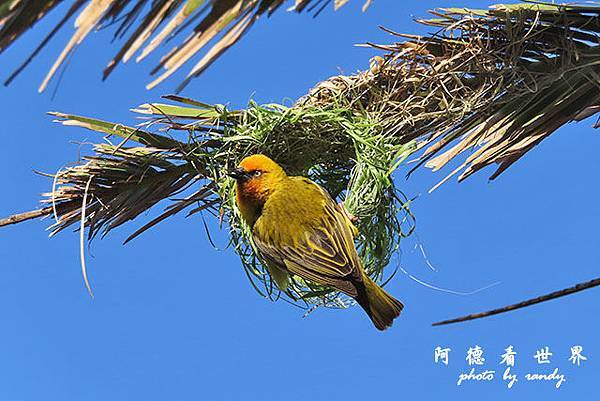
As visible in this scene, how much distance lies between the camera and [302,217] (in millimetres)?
2219

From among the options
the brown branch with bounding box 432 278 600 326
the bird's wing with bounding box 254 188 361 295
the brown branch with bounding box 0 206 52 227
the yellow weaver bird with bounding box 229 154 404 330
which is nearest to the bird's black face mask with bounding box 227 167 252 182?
the yellow weaver bird with bounding box 229 154 404 330

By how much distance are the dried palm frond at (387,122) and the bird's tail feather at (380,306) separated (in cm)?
18

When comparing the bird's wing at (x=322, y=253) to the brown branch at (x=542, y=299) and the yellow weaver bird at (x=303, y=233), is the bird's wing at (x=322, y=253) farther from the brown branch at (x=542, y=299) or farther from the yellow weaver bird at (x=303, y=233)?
the brown branch at (x=542, y=299)

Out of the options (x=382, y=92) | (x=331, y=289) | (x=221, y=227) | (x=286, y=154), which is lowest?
(x=331, y=289)

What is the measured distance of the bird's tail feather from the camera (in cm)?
215

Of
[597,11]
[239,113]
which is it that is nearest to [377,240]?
[239,113]

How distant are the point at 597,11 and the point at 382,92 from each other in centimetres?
60

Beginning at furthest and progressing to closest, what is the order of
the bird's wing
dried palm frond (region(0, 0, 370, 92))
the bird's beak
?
the bird's beak → the bird's wing → dried palm frond (region(0, 0, 370, 92))

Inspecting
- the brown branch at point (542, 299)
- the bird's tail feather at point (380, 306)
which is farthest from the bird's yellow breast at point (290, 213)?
the brown branch at point (542, 299)

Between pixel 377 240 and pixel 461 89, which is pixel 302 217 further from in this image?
pixel 461 89

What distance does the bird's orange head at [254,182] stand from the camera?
2232 mm

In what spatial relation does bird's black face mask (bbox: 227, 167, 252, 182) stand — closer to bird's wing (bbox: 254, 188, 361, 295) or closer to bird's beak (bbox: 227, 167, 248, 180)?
bird's beak (bbox: 227, 167, 248, 180)

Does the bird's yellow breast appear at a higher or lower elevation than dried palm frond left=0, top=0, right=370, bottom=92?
higher

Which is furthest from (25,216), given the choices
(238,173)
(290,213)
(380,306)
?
(380,306)
